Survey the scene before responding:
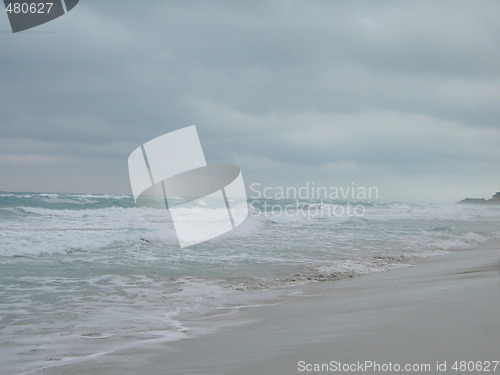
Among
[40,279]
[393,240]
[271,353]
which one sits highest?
[271,353]

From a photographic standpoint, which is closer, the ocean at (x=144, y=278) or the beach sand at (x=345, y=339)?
the beach sand at (x=345, y=339)

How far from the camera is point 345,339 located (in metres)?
2.95

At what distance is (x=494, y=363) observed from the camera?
85.8 inches

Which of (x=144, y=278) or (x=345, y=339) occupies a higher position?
(x=345, y=339)

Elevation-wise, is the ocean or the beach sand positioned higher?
the beach sand

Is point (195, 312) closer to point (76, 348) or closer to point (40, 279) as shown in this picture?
point (76, 348)

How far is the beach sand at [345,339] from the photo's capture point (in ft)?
8.15

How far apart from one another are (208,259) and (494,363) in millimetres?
7904

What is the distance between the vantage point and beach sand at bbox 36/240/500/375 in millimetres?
2484

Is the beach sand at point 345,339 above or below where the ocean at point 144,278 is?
above

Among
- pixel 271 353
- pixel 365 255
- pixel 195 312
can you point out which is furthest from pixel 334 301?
pixel 365 255

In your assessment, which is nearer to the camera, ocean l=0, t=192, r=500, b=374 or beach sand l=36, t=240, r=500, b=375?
beach sand l=36, t=240, r=500, b=375

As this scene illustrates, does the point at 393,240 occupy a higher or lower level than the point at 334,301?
lower

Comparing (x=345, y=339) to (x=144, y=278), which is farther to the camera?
(x=144, y=278)
